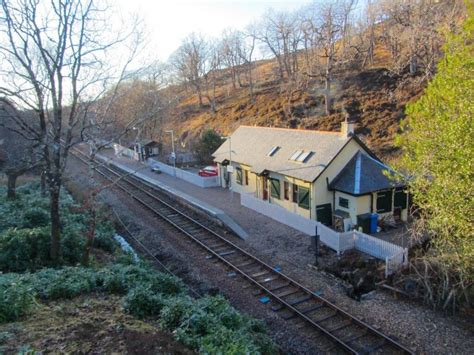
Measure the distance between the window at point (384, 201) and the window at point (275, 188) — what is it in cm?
631

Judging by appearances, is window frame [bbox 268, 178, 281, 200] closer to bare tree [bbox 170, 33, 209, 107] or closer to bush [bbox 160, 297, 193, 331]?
bush [bbox 160, 297, 193, 331]

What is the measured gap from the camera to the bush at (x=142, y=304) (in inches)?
357

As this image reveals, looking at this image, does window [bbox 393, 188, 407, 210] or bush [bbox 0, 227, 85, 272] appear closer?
bush [bbox 0, 227, 85, 272]

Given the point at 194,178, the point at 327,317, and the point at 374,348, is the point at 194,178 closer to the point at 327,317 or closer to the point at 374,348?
the point at 327,317

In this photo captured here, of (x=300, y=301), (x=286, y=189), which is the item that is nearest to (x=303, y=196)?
(x=286, y=189)

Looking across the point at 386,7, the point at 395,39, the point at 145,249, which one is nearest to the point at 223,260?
the point at 145,249

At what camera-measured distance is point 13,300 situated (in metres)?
8.43

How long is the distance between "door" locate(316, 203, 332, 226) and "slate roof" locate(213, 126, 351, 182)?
6.05ft

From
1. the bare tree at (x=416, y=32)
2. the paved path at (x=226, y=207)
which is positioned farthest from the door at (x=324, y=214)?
the bare tree at (x=416, y=32)

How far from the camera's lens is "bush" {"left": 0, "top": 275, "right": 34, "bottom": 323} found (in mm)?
8125

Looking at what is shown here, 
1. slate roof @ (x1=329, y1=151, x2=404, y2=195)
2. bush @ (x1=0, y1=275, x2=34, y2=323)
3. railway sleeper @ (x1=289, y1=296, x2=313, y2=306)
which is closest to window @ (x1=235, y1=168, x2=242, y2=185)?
slate roof @ (x1=329, y1=151, x2=404, y2=195)

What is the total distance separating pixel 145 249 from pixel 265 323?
861cm

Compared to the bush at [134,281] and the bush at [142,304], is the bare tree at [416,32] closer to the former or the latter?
the bush at [134,281]

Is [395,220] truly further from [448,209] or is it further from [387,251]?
[448,209]
